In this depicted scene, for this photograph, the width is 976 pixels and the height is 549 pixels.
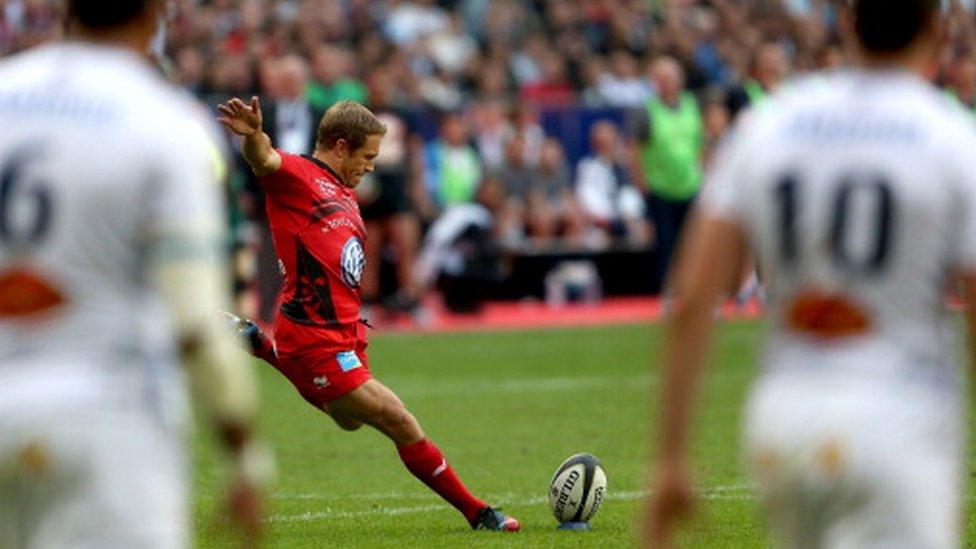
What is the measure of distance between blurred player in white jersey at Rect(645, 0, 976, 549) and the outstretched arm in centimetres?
493

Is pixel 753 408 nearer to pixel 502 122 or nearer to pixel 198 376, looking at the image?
pixel 198 376

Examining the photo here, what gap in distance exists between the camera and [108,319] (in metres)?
4.64

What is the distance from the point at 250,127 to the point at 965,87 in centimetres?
1144

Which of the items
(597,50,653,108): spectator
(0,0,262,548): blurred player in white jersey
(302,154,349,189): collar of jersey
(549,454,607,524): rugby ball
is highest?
(0,0,262,548): blurred player in white jersey

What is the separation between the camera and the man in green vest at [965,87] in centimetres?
1961

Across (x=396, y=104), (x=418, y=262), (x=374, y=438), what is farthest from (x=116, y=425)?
(x=396, y=104)

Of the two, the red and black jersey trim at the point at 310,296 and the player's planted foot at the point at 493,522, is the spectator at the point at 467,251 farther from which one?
the player's planted foot at the point at 493,522

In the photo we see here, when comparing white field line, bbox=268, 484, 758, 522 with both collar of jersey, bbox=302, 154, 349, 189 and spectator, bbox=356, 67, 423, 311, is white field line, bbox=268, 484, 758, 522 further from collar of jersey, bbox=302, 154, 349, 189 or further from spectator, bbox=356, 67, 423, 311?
spectator, bbox=356, 67, 423, 311

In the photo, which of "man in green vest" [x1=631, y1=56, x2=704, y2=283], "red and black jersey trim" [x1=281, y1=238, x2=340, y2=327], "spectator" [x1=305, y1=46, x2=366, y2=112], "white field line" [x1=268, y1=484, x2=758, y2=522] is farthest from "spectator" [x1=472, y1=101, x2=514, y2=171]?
"red and black jersey trim" [x1=281, y1=238, x2=340, y2=327]

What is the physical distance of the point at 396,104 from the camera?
25.9 m

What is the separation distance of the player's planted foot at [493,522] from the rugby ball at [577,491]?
205mm

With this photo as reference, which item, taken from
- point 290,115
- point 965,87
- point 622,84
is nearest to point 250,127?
point 290,115

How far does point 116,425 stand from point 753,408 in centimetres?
127

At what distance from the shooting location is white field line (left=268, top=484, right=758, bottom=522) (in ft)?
34.7
